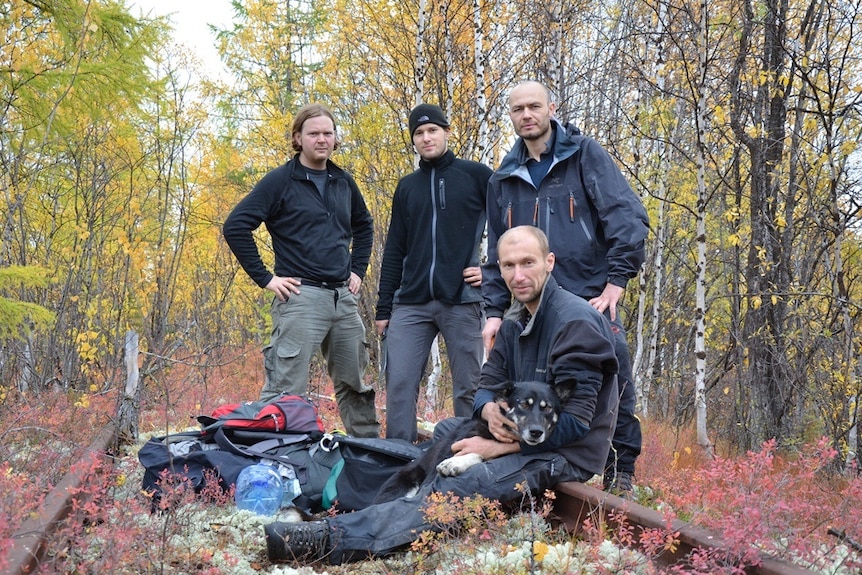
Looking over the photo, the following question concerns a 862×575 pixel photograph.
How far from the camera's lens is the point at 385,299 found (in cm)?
557

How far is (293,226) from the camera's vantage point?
5.41 m

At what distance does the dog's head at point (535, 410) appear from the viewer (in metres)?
3.61

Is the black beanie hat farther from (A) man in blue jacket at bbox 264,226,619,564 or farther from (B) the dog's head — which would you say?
(B) the dog's head

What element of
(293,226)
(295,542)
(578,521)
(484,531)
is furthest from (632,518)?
(293,226)

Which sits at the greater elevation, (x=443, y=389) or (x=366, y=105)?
(x=366, y=105)

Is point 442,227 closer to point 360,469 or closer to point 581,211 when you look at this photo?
point 581,211

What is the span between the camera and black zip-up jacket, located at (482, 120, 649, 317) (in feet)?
13.4

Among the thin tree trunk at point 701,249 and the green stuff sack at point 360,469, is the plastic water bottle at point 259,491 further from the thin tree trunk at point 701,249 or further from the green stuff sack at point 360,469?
the thin tree trunk at point 701,249

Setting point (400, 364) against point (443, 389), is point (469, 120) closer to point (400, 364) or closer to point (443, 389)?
point (443, 389)

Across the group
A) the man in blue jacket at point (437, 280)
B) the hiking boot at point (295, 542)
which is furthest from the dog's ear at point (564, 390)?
the man in blue jacket at point (437, 280)

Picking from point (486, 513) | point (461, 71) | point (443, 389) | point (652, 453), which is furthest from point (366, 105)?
point (486, 513)

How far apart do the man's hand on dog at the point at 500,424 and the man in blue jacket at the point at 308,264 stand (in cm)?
186

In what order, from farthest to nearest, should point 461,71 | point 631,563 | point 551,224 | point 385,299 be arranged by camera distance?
point 461,71 < point 385,299 < point 551,224 < point 631,563

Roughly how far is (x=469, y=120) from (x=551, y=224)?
6.48 m
